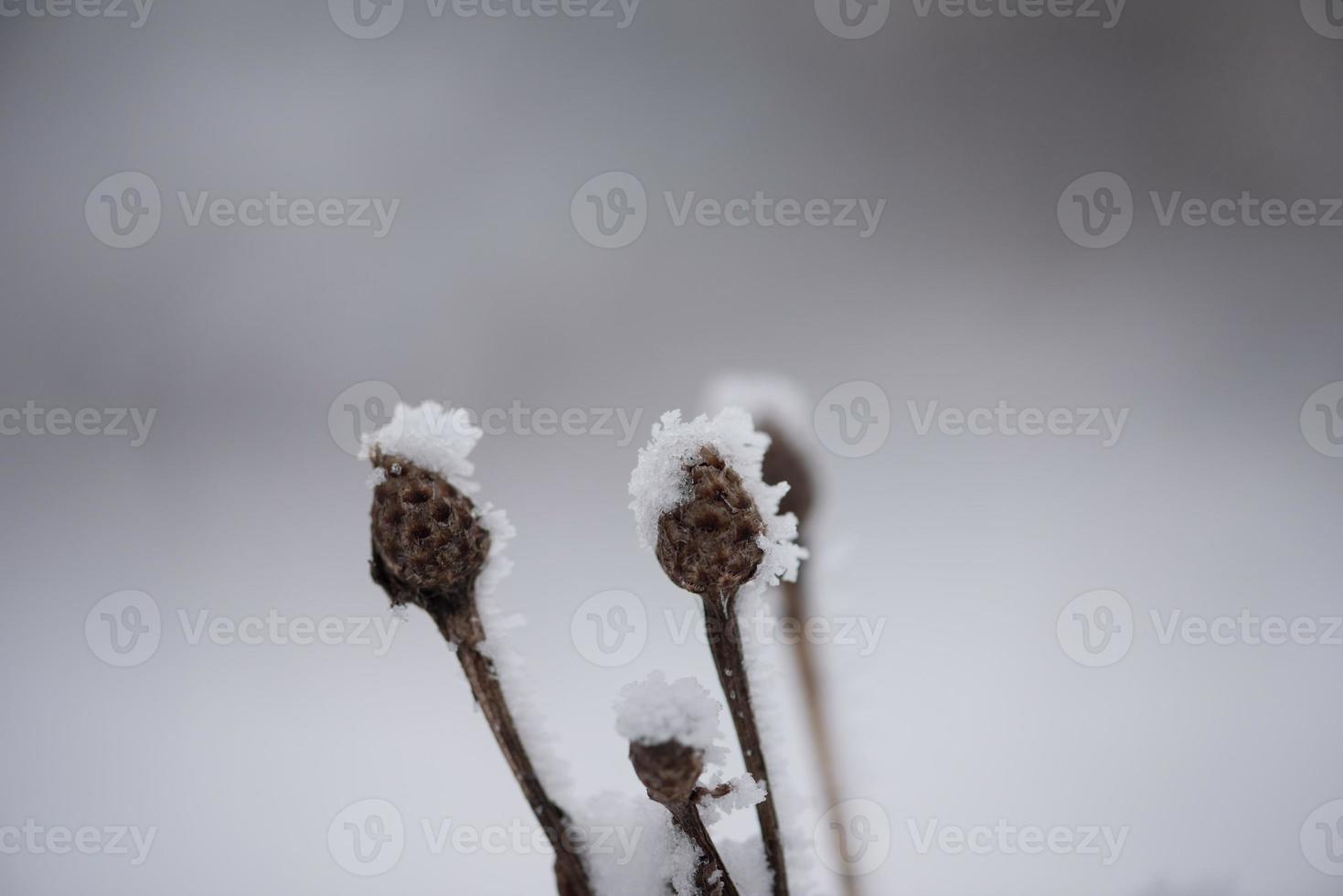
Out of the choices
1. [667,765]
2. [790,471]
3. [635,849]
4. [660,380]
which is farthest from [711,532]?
[660,380]

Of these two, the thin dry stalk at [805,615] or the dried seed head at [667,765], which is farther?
the thin dry stalk at [805,615]

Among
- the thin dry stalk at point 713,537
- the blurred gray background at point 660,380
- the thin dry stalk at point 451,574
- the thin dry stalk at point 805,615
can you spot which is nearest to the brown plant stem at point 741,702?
the thin dry stalk at point 713,537

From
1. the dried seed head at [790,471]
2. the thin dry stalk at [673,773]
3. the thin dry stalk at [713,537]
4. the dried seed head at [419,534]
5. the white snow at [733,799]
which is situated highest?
the dried seed head at [790,471]

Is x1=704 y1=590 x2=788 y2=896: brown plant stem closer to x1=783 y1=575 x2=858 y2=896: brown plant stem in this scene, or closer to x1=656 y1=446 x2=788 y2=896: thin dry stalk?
x1=656 y1=446 x2=788 y2=896: thin dry stalk

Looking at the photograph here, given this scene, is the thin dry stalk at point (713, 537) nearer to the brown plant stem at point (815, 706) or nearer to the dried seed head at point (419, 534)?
the dried seed head at point (419, 534)

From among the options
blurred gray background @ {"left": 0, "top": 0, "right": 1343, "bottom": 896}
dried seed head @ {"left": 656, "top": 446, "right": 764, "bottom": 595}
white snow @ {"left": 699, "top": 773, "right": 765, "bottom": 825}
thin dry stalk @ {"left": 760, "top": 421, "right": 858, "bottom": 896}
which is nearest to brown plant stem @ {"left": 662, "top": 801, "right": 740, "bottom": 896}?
white snow @ {"left": 699, "top": 773, "right": 765, "bottom": 825}

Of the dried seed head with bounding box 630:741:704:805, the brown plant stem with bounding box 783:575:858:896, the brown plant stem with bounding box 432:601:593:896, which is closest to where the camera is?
the dried seed head with bounding box 630:741:704:805

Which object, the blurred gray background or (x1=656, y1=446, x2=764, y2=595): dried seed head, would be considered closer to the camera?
(x1=656, y1=446, x2=764, y2=595): dried seed head

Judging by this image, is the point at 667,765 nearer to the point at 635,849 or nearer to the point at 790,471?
the point at 635,849
